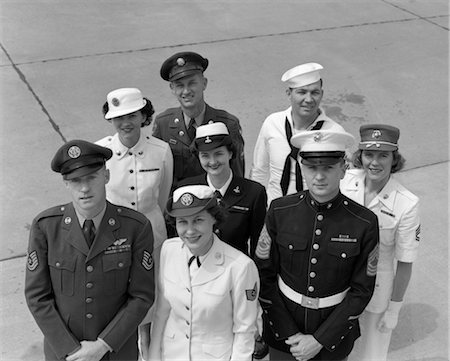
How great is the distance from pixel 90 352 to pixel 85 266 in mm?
423

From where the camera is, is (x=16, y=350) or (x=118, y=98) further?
(x=16, y=350)

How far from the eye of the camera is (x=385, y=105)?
773cm

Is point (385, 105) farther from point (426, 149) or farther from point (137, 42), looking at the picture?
point (137, 42)

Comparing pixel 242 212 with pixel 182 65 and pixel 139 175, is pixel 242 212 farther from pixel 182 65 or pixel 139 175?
pixel 182 65

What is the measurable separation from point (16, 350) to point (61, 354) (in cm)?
136

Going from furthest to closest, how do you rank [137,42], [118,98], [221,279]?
[137,42], [118,98], [221,279]

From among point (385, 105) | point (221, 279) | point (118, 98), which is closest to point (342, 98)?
point (385, 105)

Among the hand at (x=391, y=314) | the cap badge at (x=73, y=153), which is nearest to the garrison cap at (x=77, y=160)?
the cap badge at (x=73, y=153)

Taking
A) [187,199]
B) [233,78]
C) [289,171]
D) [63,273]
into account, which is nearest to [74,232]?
[63,273]

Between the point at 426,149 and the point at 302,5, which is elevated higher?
the point at 302,5

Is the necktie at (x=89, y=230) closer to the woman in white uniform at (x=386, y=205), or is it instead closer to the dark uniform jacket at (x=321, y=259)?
the dark uniform jacket at (x=321, y=259)

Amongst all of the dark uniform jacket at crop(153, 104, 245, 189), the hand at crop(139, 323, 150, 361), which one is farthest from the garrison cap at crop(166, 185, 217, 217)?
the hand at crop(139, 323, 150, 361)

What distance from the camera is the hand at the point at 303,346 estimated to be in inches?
125

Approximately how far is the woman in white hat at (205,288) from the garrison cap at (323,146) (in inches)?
19.5
